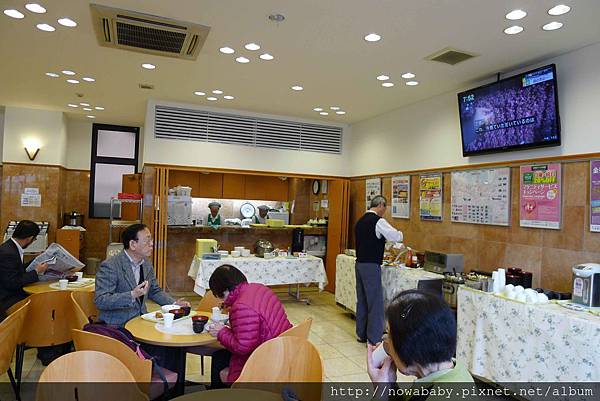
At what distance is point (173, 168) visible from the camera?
669cm

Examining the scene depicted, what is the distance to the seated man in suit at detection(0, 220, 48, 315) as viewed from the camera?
360 cm

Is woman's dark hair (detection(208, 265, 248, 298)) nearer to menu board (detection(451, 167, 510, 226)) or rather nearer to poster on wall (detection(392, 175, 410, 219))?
menu board (detection(451, 167, 510, 226))

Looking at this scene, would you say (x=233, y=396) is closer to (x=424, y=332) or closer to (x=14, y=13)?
(x=424, y=332)

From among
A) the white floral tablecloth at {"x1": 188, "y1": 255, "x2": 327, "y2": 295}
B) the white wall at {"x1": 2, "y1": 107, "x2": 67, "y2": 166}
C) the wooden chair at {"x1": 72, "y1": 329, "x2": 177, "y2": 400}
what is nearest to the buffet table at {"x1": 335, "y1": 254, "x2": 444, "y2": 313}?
the white floral tablecloth at {"x1": 188, "y1": 255, "x2": 327, "y2": 295}

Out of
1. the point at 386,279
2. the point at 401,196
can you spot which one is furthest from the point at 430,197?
the point at 386,279

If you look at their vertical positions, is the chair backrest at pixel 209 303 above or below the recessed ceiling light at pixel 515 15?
below

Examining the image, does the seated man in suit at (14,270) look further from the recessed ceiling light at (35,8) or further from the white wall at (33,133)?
the white wall at (33,133)

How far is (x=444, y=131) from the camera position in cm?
557

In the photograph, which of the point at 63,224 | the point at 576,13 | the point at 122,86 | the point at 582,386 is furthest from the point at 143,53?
the point at 63,224

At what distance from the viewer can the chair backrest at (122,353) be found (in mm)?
2312

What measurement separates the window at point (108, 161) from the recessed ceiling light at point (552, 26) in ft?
27.3

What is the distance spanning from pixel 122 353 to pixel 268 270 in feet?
12.6

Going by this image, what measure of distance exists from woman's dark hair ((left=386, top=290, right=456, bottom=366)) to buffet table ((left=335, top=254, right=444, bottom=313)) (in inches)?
123

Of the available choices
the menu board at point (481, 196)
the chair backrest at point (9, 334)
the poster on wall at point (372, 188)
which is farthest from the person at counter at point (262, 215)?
the chair backrest at point (9, 334)
